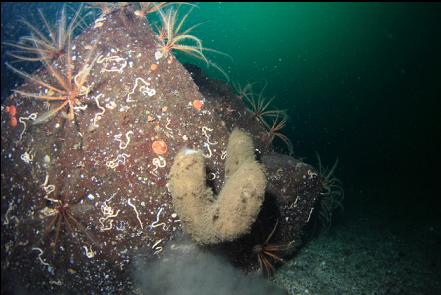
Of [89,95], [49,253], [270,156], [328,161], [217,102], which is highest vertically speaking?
[89,95]

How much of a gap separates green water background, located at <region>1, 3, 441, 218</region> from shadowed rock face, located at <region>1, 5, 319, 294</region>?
5.34 feet

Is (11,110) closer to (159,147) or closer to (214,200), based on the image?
(159,147)

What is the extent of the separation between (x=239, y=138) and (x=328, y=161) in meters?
10.8

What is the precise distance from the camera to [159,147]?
3.30 metres

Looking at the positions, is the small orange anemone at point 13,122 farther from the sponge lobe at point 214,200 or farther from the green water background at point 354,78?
the green water background at point 354,78

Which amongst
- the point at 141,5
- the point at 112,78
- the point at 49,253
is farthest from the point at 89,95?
the point at 49,253

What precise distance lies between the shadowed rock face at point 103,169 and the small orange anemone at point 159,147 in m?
0.03

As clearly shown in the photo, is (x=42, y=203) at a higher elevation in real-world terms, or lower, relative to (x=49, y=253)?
higher

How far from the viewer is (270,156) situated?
4559 millimetres

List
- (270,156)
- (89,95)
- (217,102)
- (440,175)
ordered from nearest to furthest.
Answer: (89,95)
(270,156)
(217,102)
(440,175)

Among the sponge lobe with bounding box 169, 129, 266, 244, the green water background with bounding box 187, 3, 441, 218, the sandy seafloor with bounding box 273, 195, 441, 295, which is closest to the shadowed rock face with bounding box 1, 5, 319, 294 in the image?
the sponge lobe with bounding box 169, 129, 266, 244

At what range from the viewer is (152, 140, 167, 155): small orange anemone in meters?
3.29

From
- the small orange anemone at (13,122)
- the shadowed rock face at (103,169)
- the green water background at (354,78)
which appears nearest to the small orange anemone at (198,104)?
the shadowed rock face at (103,169)

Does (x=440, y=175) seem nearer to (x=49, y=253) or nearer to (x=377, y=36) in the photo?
(x=49, y=253)
